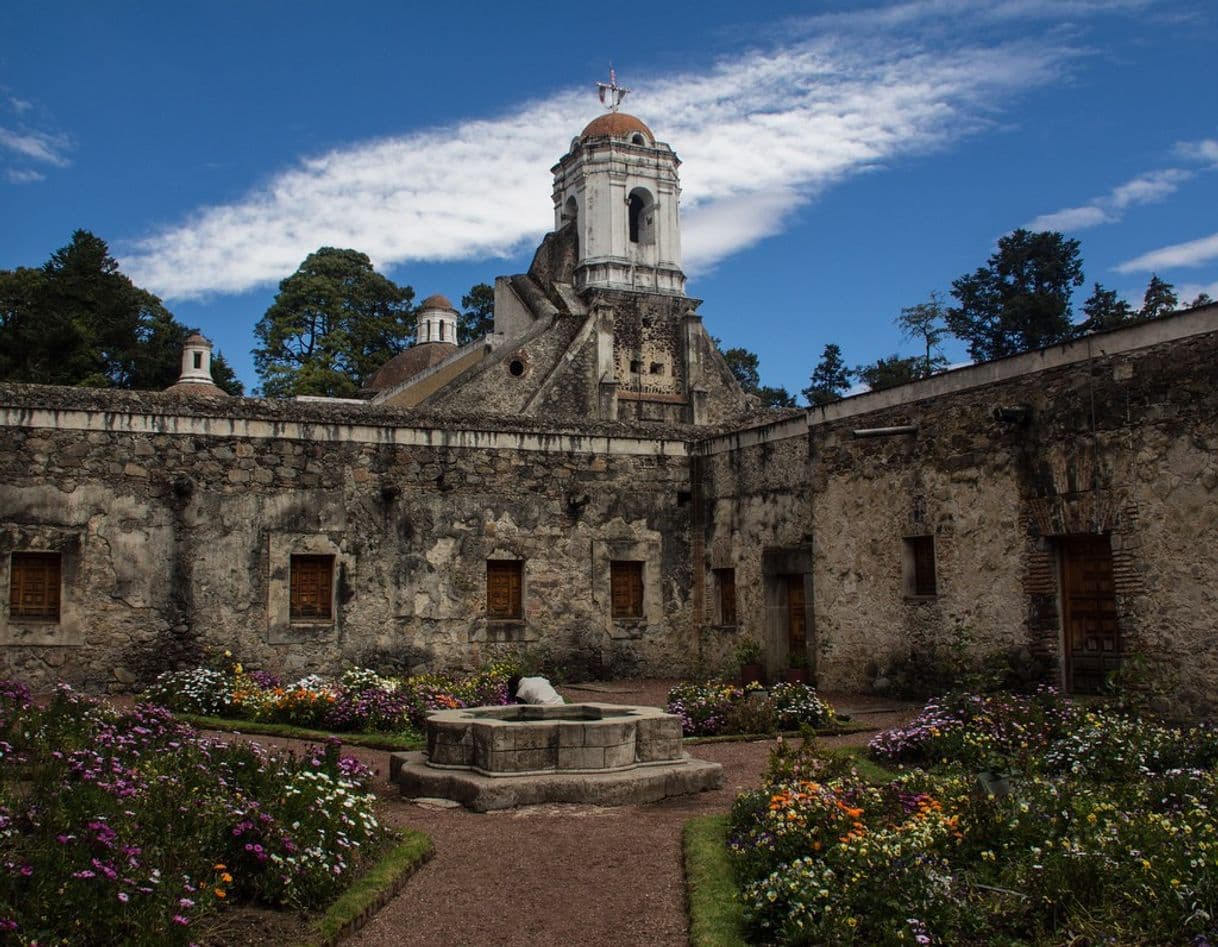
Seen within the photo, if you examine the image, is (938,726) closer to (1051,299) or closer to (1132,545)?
(1132,545)

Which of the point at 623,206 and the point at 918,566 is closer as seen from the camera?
the point at 918,566

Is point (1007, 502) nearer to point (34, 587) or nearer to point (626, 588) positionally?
point (626, 588)

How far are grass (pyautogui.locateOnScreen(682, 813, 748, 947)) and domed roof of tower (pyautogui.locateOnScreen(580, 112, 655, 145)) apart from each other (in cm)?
3324

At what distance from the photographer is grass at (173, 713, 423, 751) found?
11.6 m

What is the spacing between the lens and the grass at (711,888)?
19.0 feet

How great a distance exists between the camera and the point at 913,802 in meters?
7.14

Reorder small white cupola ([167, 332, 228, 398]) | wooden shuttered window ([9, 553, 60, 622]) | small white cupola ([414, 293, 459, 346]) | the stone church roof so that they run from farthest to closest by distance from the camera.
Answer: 1. small white cupola ([414, 293, 459, 346])
2. the stone church roof
3. small white cupola ([167, 332, 228, 398])
4. wooden shuttered window ([9, 553, 60, 622])

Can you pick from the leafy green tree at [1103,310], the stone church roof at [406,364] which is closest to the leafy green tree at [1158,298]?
the leafy green tree at [1103,310]

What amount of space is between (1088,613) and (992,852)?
6.81m

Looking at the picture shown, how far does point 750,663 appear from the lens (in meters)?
16.7

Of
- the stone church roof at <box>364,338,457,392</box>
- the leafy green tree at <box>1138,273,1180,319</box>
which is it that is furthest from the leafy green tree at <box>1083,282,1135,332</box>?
the stone church roof at <box>364,338,457,392</box>

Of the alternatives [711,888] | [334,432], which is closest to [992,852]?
[711,888]

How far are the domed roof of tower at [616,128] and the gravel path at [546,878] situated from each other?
31.9 m

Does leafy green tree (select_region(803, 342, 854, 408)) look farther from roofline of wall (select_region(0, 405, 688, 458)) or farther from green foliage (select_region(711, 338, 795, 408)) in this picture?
roofline of wall (select_region(0, 405, 688, 458))
